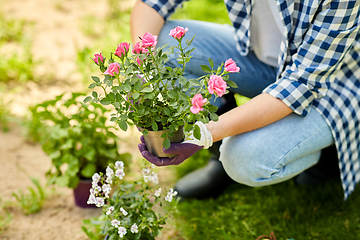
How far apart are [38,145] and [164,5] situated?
1.16m

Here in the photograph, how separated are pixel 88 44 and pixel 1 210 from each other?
1.73 metres

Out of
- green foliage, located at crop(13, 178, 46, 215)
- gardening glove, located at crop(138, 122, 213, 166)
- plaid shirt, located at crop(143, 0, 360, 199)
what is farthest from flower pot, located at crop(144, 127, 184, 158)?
green foliage, located at crop(13, 178, 46, 215)

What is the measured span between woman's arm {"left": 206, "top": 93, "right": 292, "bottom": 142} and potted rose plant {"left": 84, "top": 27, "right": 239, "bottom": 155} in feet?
0.60

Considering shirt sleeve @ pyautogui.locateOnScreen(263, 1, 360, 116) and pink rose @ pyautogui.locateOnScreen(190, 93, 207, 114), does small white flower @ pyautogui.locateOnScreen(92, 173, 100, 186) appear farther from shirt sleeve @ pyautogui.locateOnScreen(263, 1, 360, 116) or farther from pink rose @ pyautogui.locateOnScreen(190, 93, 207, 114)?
shirt sleeve @ pyautogui.locateOnScreen(263, 1, 360, 116)

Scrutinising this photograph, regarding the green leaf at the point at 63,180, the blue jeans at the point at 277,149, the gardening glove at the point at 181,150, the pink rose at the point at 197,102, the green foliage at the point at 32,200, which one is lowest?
the blue jeans at the point at 277,149

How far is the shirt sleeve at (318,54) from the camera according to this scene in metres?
1.05

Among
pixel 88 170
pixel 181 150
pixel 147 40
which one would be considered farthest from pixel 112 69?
pixel 88 170

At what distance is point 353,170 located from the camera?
54.2 inches

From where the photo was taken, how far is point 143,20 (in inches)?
56.3

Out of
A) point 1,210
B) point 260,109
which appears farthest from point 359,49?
point 1,210

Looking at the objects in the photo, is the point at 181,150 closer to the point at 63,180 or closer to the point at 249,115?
the point at 249,115

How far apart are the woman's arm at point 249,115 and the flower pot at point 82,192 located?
27.6 inches

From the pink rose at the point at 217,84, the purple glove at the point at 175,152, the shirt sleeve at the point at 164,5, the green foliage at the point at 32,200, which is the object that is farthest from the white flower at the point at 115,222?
the shirt sleeve at the point at 164,5

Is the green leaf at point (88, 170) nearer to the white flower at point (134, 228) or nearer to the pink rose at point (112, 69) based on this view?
the white flower at point (134, 228)
